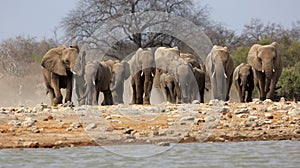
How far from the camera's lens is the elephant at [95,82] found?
80.0 feet

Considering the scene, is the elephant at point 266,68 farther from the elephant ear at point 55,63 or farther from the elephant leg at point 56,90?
the elephant leg at point 56,90

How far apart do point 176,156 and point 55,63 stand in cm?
987

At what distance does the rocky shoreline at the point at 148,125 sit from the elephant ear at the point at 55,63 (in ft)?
10.5

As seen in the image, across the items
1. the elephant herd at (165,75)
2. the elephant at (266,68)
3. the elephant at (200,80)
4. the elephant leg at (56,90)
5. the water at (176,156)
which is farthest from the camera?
the elephant at (200,80)

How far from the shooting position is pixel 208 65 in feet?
86.4

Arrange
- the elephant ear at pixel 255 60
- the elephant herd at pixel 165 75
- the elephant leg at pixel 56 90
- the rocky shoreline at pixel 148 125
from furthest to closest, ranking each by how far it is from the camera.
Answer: the elephant ear at pixel 255 60, the elephant herd at pixel 165 75, the elephant leg at pixel 56 90, the rocky shoreline at pixel 148 125

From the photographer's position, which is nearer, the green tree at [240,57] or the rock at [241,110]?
the rock at [241,110]

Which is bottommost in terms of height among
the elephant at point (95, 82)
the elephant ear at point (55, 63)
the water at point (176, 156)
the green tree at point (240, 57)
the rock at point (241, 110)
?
the water at point (176, 156)

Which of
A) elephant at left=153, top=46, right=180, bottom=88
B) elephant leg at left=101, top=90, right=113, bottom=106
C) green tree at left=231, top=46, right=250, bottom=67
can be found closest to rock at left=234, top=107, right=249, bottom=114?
elephant leg at left=101, top=90, right=113, bottom=106

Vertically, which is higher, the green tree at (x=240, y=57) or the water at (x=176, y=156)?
the green tree at (x=240, y=57)

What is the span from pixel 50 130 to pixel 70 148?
Result: 179 cm

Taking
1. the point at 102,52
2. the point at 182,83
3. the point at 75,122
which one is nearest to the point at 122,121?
the point at 75,122

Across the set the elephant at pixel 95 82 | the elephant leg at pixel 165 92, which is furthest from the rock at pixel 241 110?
the elephant leg at pixel 165 92

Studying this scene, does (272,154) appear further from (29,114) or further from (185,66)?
(185,66)
